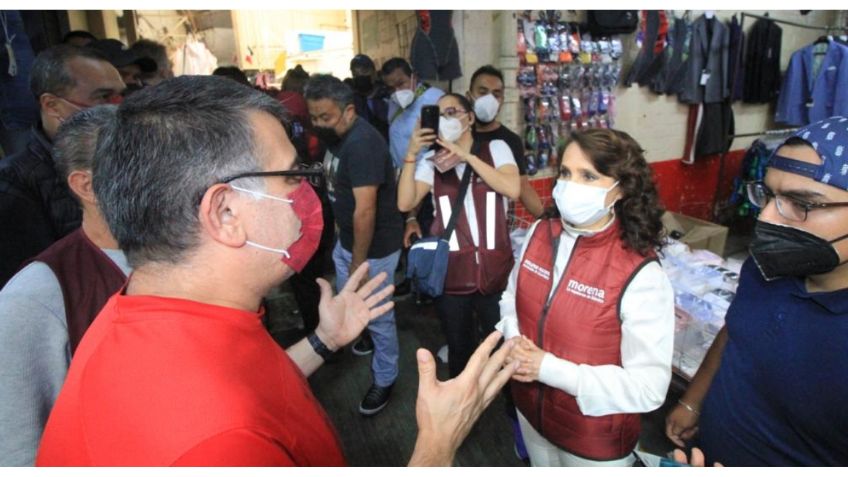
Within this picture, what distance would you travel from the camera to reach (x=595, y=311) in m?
1.39

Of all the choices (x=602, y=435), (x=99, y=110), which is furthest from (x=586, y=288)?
(x=99, y=110)

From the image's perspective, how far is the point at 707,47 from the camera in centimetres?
463

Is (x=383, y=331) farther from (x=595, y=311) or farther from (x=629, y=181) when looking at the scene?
(x=629, y=181)

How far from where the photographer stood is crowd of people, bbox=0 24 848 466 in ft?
2.43

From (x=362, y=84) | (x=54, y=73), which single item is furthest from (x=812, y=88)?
(x=54, y=73)

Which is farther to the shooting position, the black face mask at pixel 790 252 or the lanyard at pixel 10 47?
the lanyard at pixel 10 47

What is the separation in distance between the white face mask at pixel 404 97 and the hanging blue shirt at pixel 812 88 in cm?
442

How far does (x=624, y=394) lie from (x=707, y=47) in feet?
15.7

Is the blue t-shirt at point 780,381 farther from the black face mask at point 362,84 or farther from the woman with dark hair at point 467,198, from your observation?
the black face mask at point 362,84

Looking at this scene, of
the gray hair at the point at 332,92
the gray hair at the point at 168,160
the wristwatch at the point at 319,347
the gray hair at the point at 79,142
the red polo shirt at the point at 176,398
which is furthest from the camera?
the gray hair at the point at 332,92

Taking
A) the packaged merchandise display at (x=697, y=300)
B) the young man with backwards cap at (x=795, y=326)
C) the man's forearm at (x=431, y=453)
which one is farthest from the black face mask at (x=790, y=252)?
the packaged merchandise display at (x=697, y=300)

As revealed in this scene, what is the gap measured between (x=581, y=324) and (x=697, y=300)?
1.59 m

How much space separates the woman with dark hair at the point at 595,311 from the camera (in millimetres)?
1354

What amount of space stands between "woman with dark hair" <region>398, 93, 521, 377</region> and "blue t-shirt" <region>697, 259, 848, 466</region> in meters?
1.03
